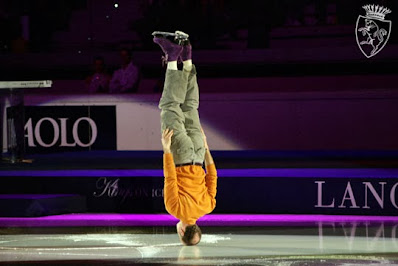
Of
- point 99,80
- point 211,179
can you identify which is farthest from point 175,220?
point 99,80

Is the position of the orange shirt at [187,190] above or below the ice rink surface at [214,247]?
above

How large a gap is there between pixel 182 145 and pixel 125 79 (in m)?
5.18

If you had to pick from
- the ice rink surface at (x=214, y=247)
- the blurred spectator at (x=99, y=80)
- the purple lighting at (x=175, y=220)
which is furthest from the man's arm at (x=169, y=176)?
the blurred spectator at (x=99, y=80)

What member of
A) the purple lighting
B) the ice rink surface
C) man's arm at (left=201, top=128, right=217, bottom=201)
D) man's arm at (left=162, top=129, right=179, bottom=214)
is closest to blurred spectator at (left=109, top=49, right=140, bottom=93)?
the purple lighting

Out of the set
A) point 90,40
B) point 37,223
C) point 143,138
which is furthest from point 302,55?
point 37,223

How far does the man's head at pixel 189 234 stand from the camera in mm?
6535

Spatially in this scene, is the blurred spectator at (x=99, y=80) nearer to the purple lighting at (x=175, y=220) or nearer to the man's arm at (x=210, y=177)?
the purple lighting at (x=175, y=220)

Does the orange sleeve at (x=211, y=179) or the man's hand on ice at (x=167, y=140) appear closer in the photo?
the man's hand on ice at (x=167, y=140)

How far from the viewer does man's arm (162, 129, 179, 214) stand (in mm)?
6258

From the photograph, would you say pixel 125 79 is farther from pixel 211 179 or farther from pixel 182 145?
pixel 182 145

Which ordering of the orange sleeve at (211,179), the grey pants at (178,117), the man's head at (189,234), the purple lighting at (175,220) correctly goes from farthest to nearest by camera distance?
the purple lighting at (175,220) < the orange sleeve at (211,179) < the man's head at (189,234) < the grey pants at (178,117)

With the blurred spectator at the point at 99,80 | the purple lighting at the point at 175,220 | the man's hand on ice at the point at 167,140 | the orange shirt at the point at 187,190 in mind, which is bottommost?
the purple lighting at the point at 175,220

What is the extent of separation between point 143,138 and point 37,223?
304cm

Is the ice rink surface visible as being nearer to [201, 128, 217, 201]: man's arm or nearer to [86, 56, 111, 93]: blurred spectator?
[201, 128, 217, 201]: man's arm
